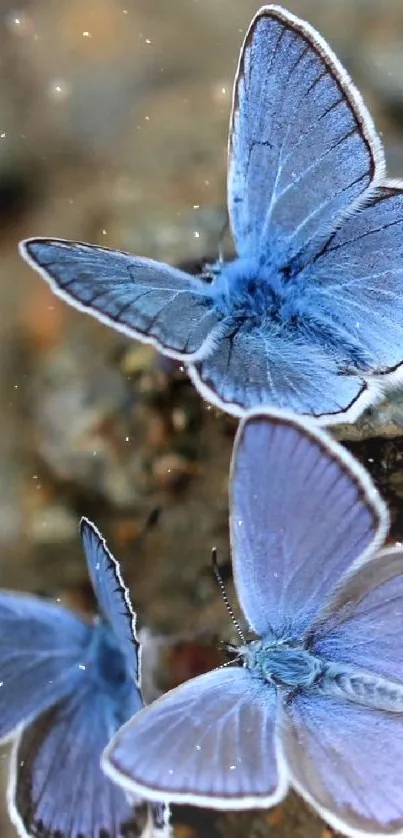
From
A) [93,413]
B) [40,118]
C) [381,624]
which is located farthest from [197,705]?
[40,118]

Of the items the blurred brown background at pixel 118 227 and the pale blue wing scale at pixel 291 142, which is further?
the blurred brown background at pixel 118 227

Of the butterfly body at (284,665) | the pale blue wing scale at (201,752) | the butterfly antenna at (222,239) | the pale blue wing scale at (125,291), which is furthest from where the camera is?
the butterfly antenna at (222,239)

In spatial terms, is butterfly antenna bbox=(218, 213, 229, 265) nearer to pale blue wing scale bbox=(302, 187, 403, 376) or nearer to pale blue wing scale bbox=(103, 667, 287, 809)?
pale blue wing scale bbox=(302, 187, 403, 376)

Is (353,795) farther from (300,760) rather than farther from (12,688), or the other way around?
(12,688)

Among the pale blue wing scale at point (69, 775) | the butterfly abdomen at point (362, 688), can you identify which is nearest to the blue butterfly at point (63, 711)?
the pale blue wing scale at point (69, 775)

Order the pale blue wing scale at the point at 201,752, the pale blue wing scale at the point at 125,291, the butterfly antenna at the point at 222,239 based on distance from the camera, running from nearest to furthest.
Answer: the pale blue wing scale at the point at 201,752 < the pale blue wing scale at the point at 125,291 < the butterfly antenna at the point at 222,239

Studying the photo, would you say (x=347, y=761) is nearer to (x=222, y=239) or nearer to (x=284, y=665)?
(x=284, y=665)

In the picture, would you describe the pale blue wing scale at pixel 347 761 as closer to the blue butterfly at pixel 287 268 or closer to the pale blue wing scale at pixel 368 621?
the pale blue wing scale at pixel 368 621

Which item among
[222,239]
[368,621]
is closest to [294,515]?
[368,621]

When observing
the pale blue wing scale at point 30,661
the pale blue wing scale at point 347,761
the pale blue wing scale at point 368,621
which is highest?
the pale blue wing scale at point 368,621
